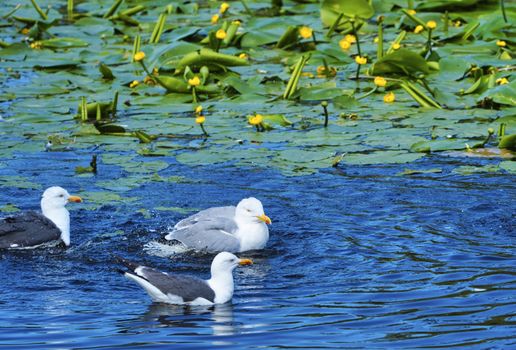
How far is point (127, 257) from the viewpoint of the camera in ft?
29.9

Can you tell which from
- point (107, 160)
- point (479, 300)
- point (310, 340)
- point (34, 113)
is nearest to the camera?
point (310, 340)

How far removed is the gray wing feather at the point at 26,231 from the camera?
9172mm

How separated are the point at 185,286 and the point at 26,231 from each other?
1958 millimetres

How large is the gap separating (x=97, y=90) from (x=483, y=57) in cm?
484

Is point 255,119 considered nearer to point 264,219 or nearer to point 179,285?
point 264,219

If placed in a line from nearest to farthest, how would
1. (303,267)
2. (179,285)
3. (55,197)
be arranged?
(179,285) < (303,267) < (55,197)

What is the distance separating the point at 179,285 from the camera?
26.0 ft

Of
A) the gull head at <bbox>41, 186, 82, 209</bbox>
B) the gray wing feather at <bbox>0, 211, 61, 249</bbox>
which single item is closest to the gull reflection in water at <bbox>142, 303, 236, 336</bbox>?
the gray wing feather at <bbox>0, 211, 61, 249</bbox>

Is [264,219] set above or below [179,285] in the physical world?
above

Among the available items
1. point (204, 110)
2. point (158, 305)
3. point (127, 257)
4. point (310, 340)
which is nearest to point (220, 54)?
point (204, 110)

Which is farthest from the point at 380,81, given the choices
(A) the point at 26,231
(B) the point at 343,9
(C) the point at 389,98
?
(A) the point at 26,231

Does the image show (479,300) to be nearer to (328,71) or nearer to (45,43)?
(328,71)

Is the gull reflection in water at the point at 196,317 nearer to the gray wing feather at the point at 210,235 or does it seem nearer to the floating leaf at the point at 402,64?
the gray wing feather at the point at 210,235

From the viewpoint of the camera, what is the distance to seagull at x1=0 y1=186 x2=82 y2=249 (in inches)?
361
